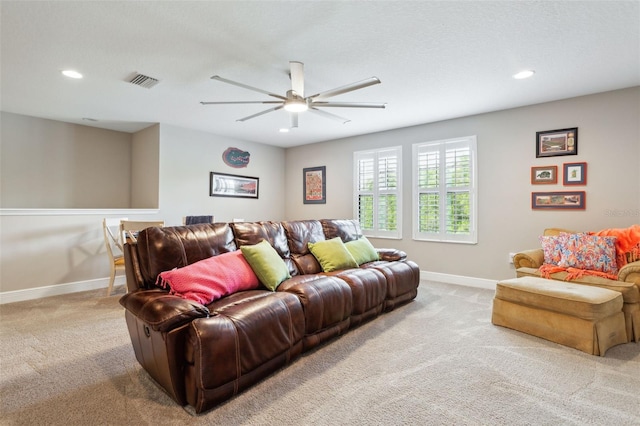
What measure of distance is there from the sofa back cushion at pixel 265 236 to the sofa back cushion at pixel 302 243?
0.23 feet

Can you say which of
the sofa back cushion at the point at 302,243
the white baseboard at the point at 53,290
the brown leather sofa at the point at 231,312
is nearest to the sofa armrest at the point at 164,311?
the brown leather sofa at the point at 231,312

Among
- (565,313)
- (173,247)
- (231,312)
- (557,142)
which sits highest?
(557,142)

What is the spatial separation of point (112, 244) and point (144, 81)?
249 cm

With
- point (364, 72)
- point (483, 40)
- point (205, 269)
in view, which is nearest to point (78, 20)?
point (205, 269)

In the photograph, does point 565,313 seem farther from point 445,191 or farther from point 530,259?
point 445,191

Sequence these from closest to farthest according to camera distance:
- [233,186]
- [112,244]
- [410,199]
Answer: [112,244]
[410,199]
[233,186]

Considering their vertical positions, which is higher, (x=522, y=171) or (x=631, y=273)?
(x=522, y=171)

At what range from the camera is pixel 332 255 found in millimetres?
3305

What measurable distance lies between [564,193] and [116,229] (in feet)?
19.9

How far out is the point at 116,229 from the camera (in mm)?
4594

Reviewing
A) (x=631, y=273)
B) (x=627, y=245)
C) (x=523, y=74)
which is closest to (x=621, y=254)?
(x=627, y=245)

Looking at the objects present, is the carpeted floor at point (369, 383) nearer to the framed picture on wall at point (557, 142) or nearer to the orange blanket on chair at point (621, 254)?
the orange blanket on chair at point (621, 254)

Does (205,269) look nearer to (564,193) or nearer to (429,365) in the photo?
(429,365)

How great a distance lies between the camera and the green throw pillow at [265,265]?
2.52 metres
